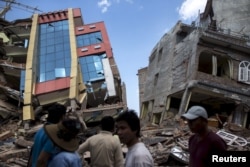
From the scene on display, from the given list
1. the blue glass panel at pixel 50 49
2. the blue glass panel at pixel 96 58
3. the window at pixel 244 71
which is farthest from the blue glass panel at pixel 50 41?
the window at pixel 244 71

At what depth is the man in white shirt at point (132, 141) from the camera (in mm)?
2936

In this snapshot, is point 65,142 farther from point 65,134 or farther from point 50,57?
point 50,57

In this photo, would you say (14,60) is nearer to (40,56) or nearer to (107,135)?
(40,56)

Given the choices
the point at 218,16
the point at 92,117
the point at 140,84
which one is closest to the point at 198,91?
the point at 92,117

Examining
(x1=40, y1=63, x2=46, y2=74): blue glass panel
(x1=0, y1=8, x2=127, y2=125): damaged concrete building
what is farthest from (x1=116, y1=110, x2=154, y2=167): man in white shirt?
(x1=40, y1=63, x2=46, y2=74): blue glass panel

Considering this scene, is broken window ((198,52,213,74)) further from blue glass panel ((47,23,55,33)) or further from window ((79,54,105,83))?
blue glass panel ((47,23,55,33))

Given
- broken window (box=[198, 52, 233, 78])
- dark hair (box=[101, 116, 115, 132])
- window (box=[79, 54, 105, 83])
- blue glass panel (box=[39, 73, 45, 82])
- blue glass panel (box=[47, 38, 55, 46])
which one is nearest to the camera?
dark hair (box=[101, 116, 115, 132])

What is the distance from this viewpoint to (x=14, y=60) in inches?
1166

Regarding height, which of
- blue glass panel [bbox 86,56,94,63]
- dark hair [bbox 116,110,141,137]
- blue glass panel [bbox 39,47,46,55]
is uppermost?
blue glass panel [bbox 39,47,46,55]

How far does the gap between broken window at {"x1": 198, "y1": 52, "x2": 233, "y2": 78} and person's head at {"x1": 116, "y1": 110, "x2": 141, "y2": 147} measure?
18321 mm

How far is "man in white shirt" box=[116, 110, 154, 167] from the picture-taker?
116 inches

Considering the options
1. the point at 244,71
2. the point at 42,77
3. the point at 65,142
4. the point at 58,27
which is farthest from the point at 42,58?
the point at 65,142

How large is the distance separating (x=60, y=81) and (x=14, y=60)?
8321 mm

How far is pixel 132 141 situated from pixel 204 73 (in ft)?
58.2
